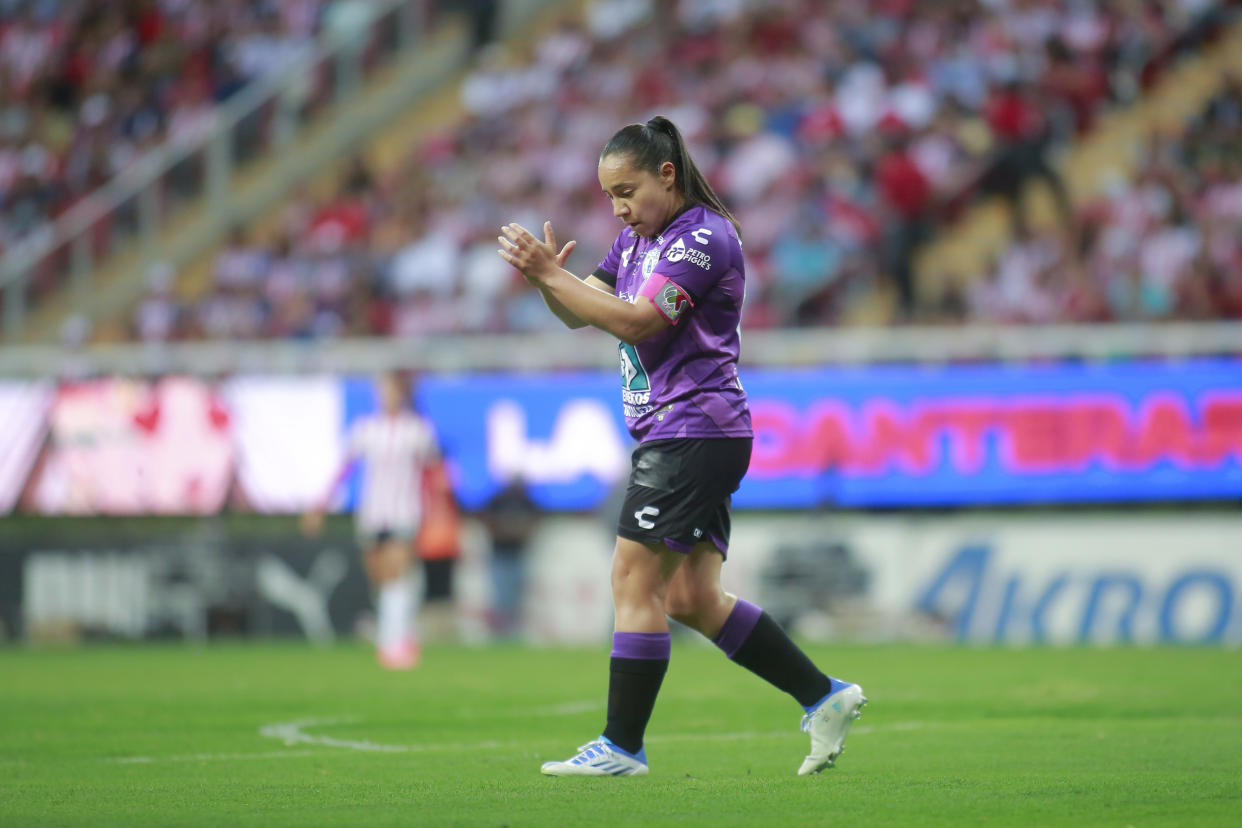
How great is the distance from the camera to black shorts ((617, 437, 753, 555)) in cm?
607

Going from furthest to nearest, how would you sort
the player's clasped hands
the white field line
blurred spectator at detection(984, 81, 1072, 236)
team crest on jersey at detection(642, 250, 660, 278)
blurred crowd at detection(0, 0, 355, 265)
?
blurred crowd at detection(0, 0, 355, 265), blurred spectator at detection(984, 81, 1072, 236), the white field line, team crest on jersey at detection(642, 250, 660, 278), the player's clasped hands

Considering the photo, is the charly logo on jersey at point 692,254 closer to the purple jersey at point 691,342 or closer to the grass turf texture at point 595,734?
the purple jersey at point 691,342

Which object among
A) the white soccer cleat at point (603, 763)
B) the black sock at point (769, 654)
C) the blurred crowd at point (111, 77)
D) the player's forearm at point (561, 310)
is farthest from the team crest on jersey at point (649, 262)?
the blurred crowd at point (111, 77)

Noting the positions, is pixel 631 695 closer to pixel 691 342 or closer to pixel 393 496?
pixel 691 342

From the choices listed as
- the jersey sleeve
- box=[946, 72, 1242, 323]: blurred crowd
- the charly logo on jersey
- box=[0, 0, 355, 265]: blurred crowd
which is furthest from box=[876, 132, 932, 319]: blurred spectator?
the charly logo on jersey

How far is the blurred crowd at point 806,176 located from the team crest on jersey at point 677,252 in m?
11.0

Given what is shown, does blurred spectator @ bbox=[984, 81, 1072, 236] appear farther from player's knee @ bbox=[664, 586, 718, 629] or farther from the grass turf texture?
player's knee @ bbox=[664, 586, 718, 629]

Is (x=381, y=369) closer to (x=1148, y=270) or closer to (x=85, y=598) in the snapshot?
(x=85, y=598)

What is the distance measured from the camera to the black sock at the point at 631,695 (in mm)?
6160

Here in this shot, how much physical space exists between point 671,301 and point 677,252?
0.20 m

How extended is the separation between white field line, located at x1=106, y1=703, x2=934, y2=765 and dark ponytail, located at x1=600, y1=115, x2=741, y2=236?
2.57m

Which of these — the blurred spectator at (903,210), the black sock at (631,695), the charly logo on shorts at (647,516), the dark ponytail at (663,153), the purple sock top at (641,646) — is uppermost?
the blurred spectator at (903,210)

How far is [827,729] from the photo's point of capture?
638cm

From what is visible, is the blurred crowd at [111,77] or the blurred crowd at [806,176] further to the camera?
the blurred crowd at [111,77]
